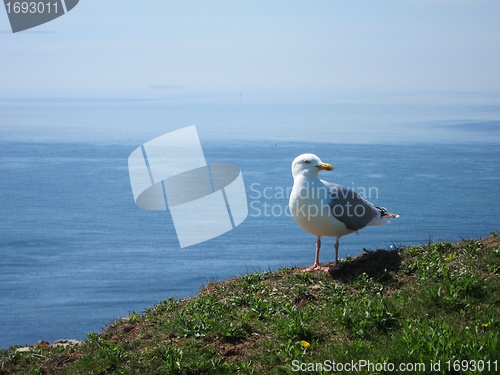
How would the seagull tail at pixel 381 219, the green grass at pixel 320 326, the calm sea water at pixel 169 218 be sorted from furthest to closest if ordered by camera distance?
the calm sea water at pixel 169 218 → the seagull tail at pixel 381 219 → the green grass at pixel 320 326

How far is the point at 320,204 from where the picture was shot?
381 inches

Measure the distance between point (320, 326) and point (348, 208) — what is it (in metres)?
2.71

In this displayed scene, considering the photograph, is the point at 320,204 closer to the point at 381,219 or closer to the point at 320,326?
the point at 381,219

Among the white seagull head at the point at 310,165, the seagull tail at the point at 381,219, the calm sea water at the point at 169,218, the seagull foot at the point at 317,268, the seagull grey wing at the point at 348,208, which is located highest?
the white seagull head at the point at 310,165

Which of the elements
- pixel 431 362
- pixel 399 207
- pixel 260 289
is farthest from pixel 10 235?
pixel 431 362

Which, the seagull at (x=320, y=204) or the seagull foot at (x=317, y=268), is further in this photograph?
the seagull foot at (x=317, y=268)

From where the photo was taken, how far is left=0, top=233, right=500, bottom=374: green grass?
6613 millimetres

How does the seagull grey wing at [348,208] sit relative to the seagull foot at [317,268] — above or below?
above

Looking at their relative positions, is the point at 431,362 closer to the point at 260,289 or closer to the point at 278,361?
the point at 278,361

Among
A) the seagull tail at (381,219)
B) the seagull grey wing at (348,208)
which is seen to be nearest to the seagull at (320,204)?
the seagull grey wing at (348,208)

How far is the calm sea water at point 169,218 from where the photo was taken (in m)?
36.0

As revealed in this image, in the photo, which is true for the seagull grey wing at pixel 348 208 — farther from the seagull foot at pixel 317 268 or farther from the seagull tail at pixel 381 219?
the seagull foot at pixel 317 268

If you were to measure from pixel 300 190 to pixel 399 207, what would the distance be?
33902 millimetres

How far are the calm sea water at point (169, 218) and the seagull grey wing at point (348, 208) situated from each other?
145 centimetres
